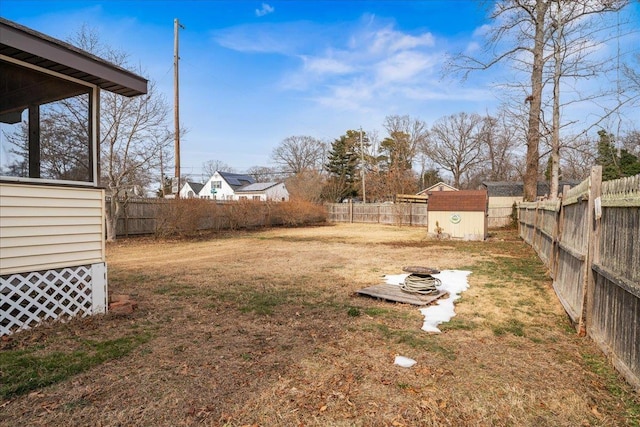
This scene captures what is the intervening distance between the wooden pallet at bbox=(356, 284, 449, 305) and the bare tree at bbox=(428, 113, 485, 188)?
127 feet

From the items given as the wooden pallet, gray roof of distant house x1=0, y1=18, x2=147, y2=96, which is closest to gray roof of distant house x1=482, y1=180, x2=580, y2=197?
the wooden pallet

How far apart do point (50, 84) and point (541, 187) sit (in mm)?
26567

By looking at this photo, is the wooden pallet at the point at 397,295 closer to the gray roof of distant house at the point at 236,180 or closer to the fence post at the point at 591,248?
Result: the fence post at the point at 591,248

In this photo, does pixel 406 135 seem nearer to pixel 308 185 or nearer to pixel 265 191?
pixel 308 185

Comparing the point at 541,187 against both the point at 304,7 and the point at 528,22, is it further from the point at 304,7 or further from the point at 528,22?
the point at 304,7

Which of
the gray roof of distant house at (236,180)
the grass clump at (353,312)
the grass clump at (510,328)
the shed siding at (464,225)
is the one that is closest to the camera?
the grass clump at (510,328)

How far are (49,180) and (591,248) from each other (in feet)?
19.4

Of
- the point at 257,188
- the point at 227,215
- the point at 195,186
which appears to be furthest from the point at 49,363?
the point at 195,186

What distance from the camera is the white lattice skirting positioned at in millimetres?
3674

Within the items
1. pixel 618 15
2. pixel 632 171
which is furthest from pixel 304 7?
pixel 632 171

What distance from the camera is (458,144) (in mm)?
41844

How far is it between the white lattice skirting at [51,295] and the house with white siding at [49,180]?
0.01 m

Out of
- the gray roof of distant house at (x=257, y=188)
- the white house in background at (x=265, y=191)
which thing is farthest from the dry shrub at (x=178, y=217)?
the gray roof of distant house at (x=257, y=188)

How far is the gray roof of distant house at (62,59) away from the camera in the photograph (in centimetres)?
334
